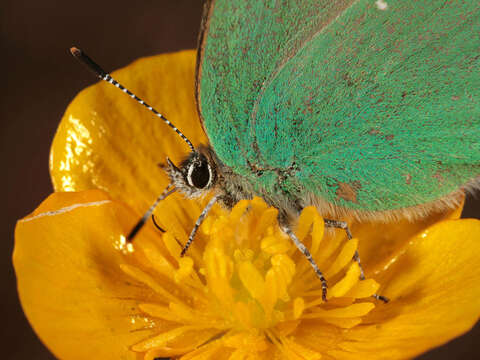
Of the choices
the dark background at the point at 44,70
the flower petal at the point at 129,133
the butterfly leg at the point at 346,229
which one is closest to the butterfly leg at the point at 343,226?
the butterfly leg at the point at 346,229

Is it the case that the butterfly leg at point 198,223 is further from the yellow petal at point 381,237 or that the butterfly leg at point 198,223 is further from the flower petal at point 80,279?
the yellow petal at point 381,237

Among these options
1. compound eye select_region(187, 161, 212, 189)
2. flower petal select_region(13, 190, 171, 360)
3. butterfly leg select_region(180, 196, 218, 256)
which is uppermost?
compound eye select_region(187, 161, 212, 189)

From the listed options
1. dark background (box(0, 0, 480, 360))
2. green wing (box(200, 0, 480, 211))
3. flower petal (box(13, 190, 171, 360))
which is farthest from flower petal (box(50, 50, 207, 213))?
dark background (box(0, 0, 480, 360))

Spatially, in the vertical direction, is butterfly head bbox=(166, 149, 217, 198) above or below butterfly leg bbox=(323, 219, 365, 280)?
above

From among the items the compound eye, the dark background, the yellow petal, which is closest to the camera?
the compound eye

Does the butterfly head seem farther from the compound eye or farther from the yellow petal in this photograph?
the yellow petal

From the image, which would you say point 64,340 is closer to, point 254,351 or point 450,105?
point 254,351
